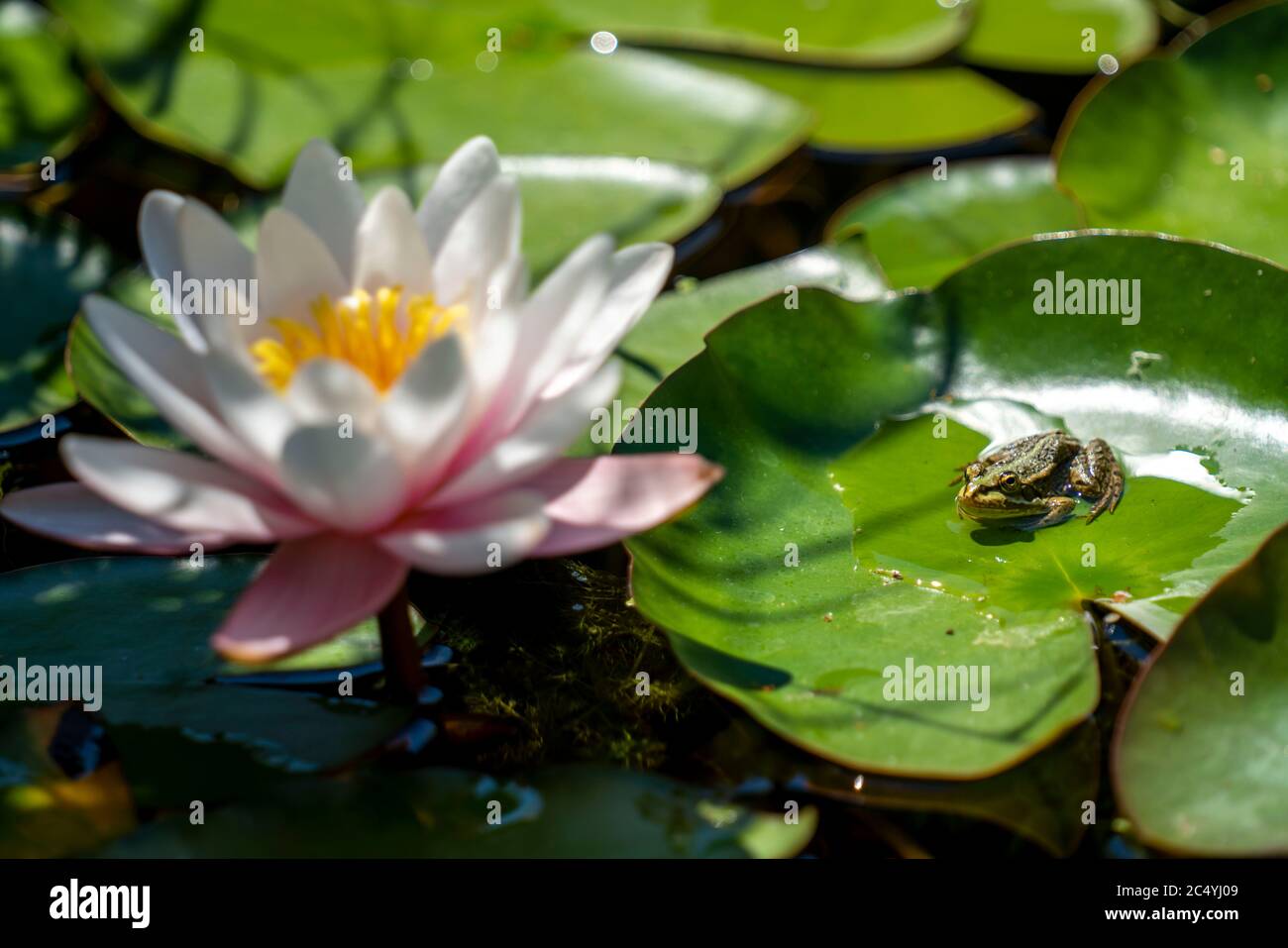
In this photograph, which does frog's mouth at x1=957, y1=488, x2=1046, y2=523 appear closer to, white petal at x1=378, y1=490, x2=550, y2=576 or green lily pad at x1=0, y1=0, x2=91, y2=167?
white petal at x1=378, y1=490, x2=550, y2=576

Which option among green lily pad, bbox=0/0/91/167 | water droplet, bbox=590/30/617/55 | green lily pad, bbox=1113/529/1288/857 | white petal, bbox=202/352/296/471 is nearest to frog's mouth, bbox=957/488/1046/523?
green lily pad, bbox=1113/529/1288/857

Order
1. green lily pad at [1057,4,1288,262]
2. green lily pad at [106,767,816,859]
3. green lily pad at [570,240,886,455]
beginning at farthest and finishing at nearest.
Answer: green lily pad at [1057,4,1288,262] → green lily pad at [570,240,886,455] → green lily pad at [106,767,816,859]

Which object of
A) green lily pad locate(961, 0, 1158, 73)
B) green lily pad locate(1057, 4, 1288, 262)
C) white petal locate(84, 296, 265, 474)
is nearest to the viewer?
white petal locate(84, 296, 265, 474)

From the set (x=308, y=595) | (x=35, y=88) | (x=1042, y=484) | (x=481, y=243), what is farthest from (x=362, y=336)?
(x=35, y=88)

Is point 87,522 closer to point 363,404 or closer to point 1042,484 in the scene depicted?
point 363,404

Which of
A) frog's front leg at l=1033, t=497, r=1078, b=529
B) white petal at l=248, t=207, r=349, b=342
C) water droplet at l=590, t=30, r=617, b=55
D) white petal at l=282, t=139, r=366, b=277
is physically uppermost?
water droplet at l=590, t=30, r=617, b=55

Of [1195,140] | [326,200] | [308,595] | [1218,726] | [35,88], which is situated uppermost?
[35,88]
